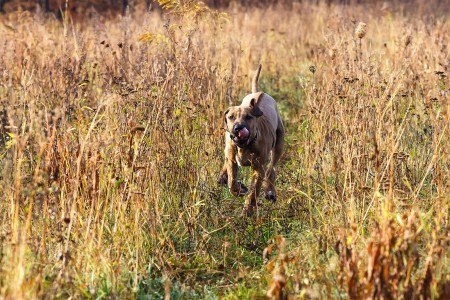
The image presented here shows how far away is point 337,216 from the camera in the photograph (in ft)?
12.9

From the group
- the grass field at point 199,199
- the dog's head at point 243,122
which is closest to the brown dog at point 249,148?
the dog's head at point 243,122

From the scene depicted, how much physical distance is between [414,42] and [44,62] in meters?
4.15

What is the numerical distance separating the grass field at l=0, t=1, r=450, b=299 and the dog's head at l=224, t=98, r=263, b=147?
261mm

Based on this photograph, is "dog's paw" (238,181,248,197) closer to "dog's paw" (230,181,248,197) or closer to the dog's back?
"dog's paw" (230,181,248,197)

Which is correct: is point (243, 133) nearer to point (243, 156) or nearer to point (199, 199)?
point (243, 156)

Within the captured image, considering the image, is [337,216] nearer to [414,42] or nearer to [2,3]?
[414,42]

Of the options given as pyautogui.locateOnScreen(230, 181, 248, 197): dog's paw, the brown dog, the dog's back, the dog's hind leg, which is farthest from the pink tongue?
the dog's back

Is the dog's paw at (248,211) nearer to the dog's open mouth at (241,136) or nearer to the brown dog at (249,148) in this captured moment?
the brown dog at (249,148)

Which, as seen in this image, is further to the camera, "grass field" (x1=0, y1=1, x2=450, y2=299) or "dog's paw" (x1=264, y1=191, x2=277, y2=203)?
"dog's paw" (x1=264, y1=191, x2=277, y2=203)

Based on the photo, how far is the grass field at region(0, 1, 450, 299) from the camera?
2975mm

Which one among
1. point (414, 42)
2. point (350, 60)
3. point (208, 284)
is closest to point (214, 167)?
point (350, 60)

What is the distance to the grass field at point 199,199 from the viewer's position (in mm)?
2975

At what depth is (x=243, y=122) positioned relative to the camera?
16.7 feet

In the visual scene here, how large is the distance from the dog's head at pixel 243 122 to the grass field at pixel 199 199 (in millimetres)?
261
